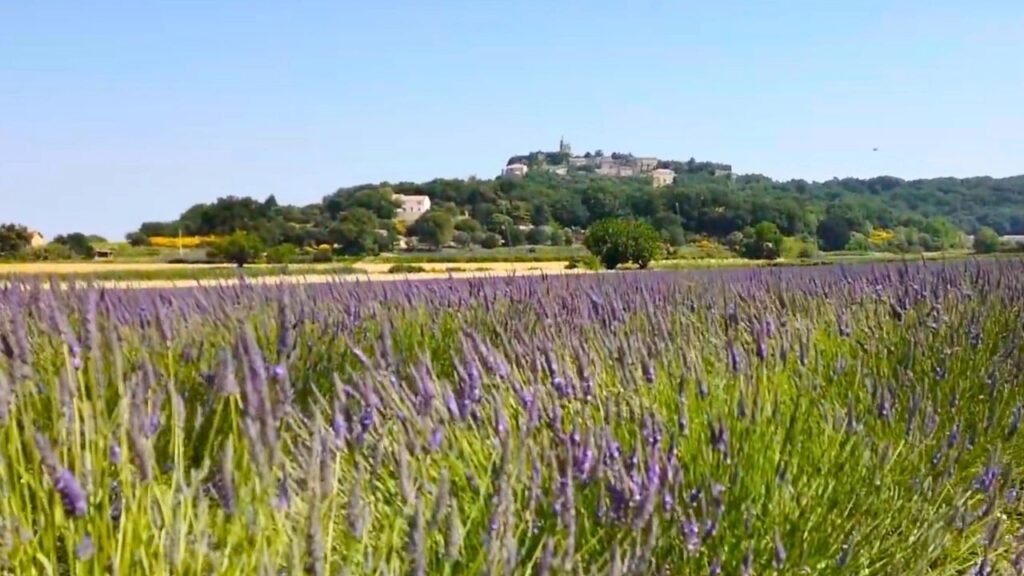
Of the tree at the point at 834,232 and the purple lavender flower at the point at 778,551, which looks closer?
the purple lavender flower at the point at 778,551

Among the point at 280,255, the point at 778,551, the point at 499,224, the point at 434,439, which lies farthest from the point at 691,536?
the point at 499,224

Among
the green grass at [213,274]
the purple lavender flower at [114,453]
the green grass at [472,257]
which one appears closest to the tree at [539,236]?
the green grass at [472,257]

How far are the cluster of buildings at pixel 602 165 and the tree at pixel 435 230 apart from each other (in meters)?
63.3

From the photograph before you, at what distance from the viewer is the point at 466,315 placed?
435cm

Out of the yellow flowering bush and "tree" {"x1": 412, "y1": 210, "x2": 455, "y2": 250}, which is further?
"tree" {"x1": 412, "y1": 210, "x2": 455, "y2": 250}

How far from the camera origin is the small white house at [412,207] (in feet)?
280

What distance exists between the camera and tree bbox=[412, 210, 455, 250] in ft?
235

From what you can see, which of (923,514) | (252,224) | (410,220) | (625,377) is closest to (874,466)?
(923,514)

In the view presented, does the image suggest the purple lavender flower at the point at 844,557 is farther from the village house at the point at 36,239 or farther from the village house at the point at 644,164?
the village house at the point at 644,164

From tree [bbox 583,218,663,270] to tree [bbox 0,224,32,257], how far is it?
22.9 metres

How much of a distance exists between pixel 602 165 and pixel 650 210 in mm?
81444

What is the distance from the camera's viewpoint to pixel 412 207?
9069cm

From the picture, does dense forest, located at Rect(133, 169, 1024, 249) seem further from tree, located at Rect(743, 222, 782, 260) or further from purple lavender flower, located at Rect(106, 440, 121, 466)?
purple lavender flower, located at Rect(106, 440, 121, 466)

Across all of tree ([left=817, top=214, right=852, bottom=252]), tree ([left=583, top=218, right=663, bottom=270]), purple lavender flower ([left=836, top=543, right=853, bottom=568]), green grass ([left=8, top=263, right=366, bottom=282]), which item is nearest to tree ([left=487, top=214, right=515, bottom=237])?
tree ([left=817, top=214, right=852, bottom=252])
